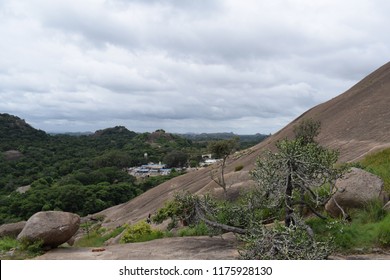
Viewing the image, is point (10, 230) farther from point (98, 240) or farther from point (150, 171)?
point (150, 171)

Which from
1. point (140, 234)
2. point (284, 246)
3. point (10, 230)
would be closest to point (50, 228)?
point (140, 234)

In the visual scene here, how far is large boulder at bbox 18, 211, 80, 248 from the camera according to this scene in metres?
8.95

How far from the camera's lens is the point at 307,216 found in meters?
10.0

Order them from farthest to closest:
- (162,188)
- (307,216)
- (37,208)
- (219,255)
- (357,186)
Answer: (37,208) < (162,188) < (307,216) < (357,186) < (219,255)

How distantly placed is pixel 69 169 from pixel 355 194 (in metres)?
75.4

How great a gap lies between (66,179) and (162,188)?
3545cm

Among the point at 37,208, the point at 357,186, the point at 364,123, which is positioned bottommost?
the point at 37,208

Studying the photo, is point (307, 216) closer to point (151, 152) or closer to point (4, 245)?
point (4, 245)

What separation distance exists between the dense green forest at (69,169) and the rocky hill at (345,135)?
6917 millimetres

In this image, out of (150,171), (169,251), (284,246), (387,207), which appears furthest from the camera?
(150,171)

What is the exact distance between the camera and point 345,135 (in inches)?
1045

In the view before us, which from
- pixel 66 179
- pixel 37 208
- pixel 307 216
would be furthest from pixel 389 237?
pixel 66 179

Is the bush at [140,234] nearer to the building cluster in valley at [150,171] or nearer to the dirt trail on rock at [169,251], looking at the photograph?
the dirt trail on rock at [169,251]

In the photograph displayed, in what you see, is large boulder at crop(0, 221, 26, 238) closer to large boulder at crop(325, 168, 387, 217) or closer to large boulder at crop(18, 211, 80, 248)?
large boulder at crop(18, 211, 80, 248)
